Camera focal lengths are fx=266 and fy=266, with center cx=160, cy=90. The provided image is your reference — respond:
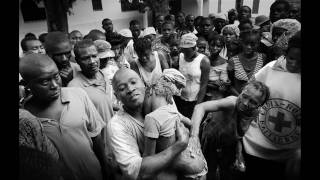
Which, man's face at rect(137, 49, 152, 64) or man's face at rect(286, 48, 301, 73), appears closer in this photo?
man's face at rect(286, 48, 301, 73)

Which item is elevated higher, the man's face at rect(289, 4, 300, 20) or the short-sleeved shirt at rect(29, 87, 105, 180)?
the man's face at rect(289, 4, 300, 20)

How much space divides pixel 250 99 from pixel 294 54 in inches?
19.2

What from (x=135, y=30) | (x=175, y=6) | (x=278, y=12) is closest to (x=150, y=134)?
(x=135, y=30)

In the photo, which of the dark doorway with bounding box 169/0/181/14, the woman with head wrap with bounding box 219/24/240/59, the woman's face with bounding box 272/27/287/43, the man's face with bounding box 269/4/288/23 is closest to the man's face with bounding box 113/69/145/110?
the woman with head wrap with bounding box 219/24/240/59

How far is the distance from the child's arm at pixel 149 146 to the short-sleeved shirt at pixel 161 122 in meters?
0.04

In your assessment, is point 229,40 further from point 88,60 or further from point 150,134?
point 150,134

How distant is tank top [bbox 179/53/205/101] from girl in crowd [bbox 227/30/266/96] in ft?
1.58

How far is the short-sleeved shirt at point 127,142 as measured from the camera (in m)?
1.73

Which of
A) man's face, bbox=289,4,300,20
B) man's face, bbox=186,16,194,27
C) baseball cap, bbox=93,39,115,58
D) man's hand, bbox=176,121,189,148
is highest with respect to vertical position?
man's face, bbox=289,4,300,20

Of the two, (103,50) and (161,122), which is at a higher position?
(103,50)

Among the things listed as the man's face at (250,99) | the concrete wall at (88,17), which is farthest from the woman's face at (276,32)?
the concrete wall at (88,17)

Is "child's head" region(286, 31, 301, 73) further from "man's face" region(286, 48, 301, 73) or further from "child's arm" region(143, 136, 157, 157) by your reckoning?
"child's arm" region(143, 136, 157, 157)

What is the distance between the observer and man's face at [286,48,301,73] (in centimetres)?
209

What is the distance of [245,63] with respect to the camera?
3775 mm
